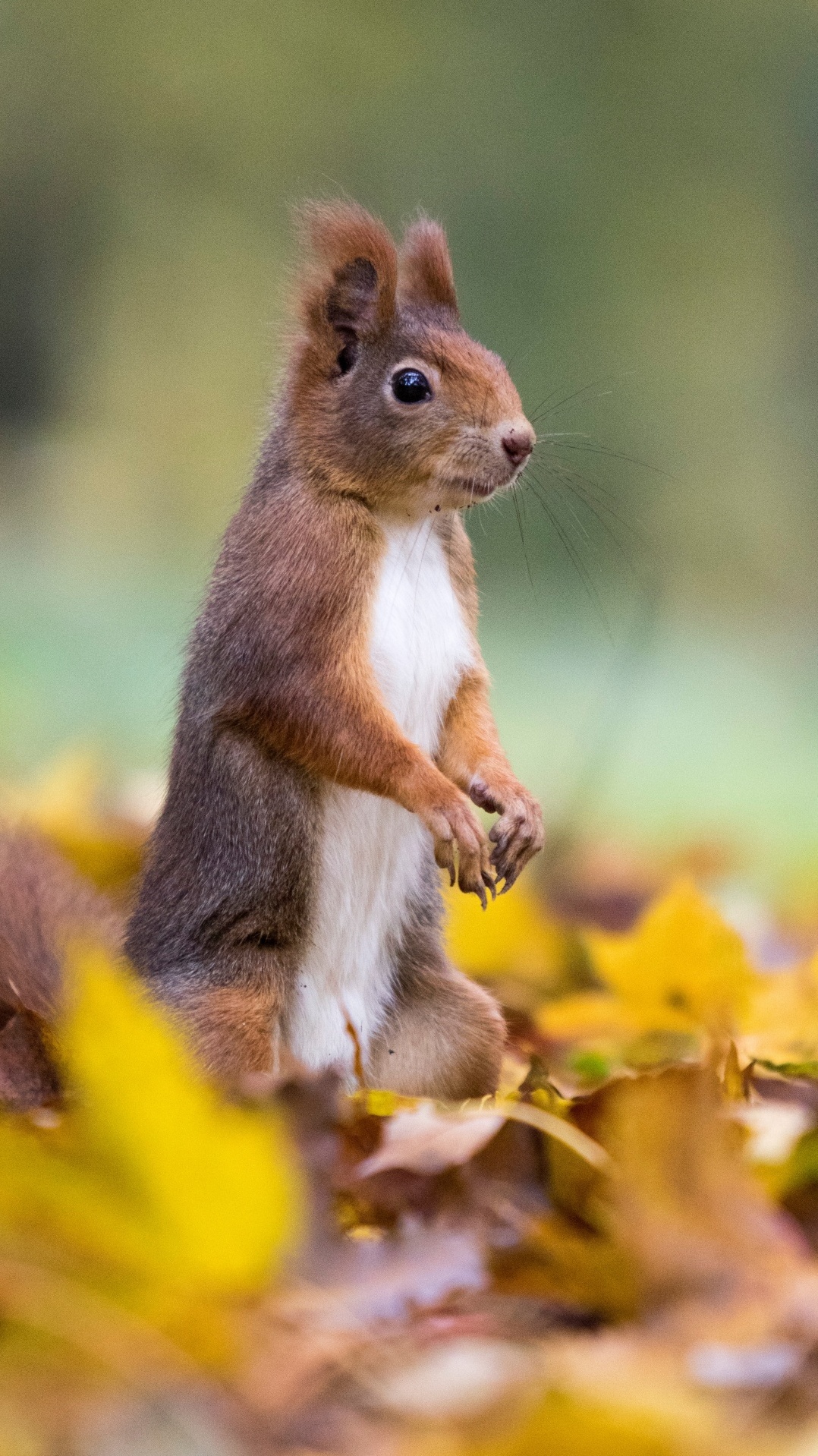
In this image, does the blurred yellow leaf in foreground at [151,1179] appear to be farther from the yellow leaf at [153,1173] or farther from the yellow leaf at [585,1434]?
the yellow leaf at [585,1434]

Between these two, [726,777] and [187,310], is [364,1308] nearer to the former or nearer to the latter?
[726,777]

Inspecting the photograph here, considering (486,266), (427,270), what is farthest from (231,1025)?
(486,266)

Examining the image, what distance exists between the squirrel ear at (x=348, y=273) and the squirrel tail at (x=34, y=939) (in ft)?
1.52

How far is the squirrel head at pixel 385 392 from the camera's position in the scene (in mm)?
1059

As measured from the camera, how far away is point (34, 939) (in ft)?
3.57

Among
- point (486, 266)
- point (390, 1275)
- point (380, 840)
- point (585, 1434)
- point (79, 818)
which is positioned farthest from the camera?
point (486, 266)

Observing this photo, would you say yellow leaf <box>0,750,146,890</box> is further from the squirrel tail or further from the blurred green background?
the blurred green background

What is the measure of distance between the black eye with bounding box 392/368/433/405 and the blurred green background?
1337 mm

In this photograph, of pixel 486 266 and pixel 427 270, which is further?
→ pixel 486 266

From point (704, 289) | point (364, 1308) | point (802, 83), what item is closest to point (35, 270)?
point (704, 289)

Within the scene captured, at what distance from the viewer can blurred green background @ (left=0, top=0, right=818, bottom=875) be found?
2.50 metres

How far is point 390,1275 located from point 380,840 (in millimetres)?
534

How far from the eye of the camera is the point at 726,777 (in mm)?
2250

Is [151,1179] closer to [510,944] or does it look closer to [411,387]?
[411,387]
